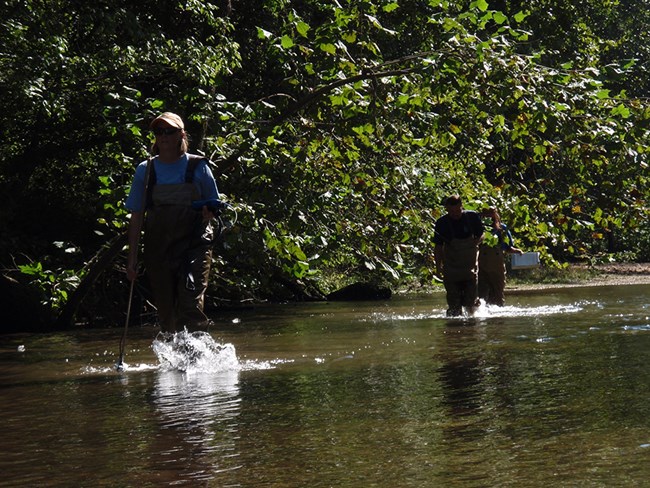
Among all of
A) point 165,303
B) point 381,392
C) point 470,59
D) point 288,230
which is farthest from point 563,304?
point 381,392

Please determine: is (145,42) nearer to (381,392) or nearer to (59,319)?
(59,319)

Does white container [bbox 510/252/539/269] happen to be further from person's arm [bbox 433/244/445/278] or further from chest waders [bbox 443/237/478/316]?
person's arm [bbox 433/244/445/278]

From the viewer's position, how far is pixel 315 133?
44.6 ft

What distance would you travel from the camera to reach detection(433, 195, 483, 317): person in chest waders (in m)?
15.7

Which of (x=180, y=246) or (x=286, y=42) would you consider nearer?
(x=180, y=246)

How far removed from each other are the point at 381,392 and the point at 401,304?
1456cm

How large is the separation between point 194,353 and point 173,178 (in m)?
1.33

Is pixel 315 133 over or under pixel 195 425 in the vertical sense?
over

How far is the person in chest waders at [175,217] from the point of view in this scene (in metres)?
9.14

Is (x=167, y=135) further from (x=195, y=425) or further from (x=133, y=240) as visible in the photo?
(x=195, y=425)


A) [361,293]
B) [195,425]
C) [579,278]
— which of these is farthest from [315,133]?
[579,278]

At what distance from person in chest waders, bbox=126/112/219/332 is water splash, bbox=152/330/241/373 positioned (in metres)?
0.09

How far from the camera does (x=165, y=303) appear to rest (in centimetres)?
959

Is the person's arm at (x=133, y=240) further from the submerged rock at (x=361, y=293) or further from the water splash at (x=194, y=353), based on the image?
the submerged rock at (x=361, y=293)
